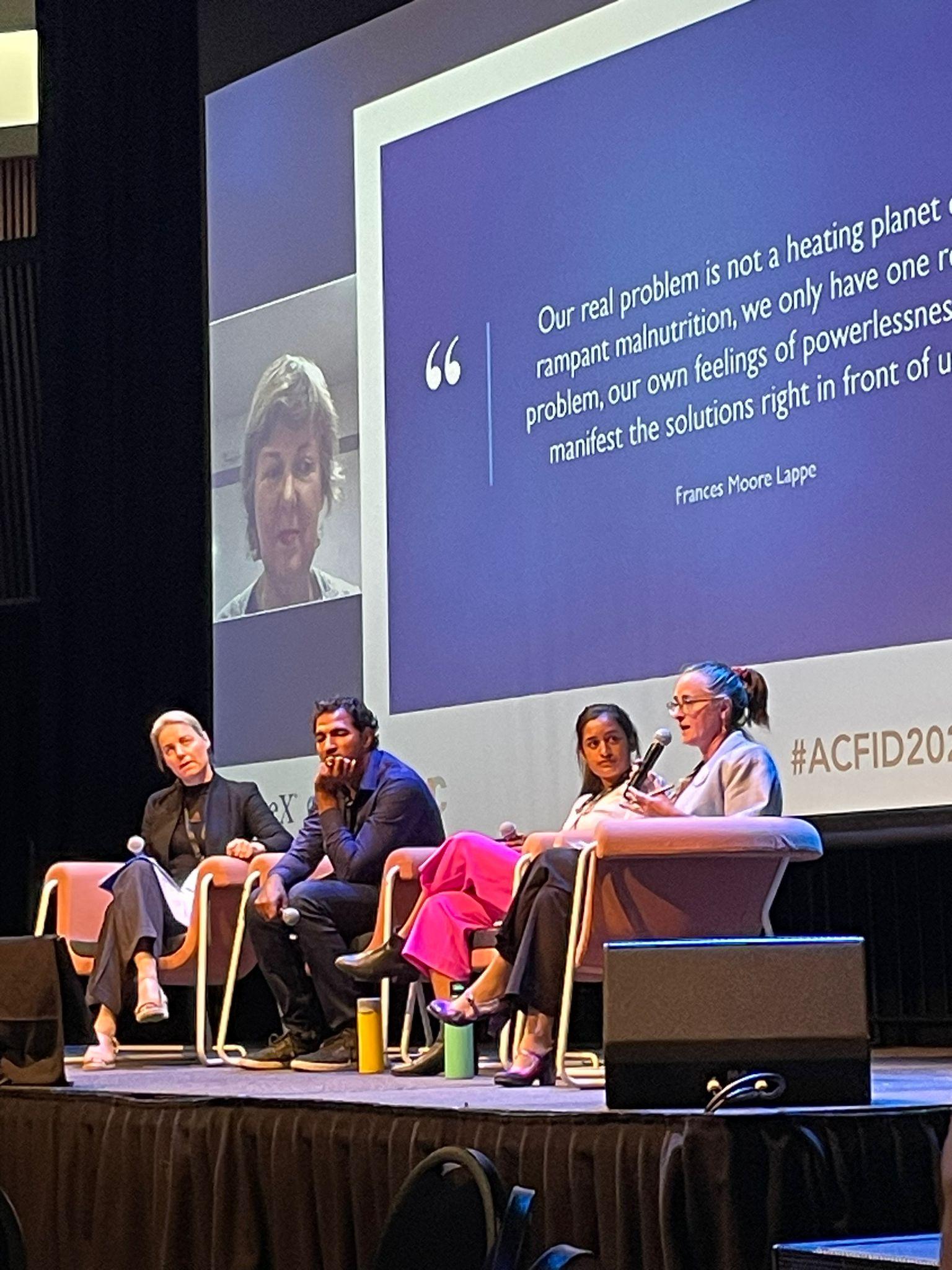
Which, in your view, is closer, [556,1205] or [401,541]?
[556,1205]

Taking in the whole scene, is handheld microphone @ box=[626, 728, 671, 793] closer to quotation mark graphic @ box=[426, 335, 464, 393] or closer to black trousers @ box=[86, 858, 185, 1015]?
black trousers @ box=[86, 858, 185, 1015]

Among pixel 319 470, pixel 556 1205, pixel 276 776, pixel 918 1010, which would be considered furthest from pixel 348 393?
pixel 556 1205

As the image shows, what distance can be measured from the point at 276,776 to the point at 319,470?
95cm

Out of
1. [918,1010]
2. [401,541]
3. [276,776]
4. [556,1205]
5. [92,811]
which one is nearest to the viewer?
[556,1205]

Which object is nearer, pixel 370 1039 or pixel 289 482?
pixel 370 1039

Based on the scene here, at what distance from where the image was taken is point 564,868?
12.9 feet

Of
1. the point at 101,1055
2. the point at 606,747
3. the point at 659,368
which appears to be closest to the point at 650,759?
the point at 606,747

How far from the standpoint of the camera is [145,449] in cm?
700

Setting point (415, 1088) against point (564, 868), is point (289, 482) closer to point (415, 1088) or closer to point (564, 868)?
point (564, 868)

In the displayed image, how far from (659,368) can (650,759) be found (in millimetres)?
1457

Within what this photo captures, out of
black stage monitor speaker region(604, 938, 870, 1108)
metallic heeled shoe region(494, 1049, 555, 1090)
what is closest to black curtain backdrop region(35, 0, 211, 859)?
metallic heeled shoe region(494, 1049, 555, 1090)

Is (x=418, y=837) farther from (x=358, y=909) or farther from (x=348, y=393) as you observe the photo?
(x=348, y=393)

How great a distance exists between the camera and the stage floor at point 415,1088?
10.1ft

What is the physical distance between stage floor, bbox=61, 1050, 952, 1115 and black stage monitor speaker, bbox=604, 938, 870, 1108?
0.07 m
